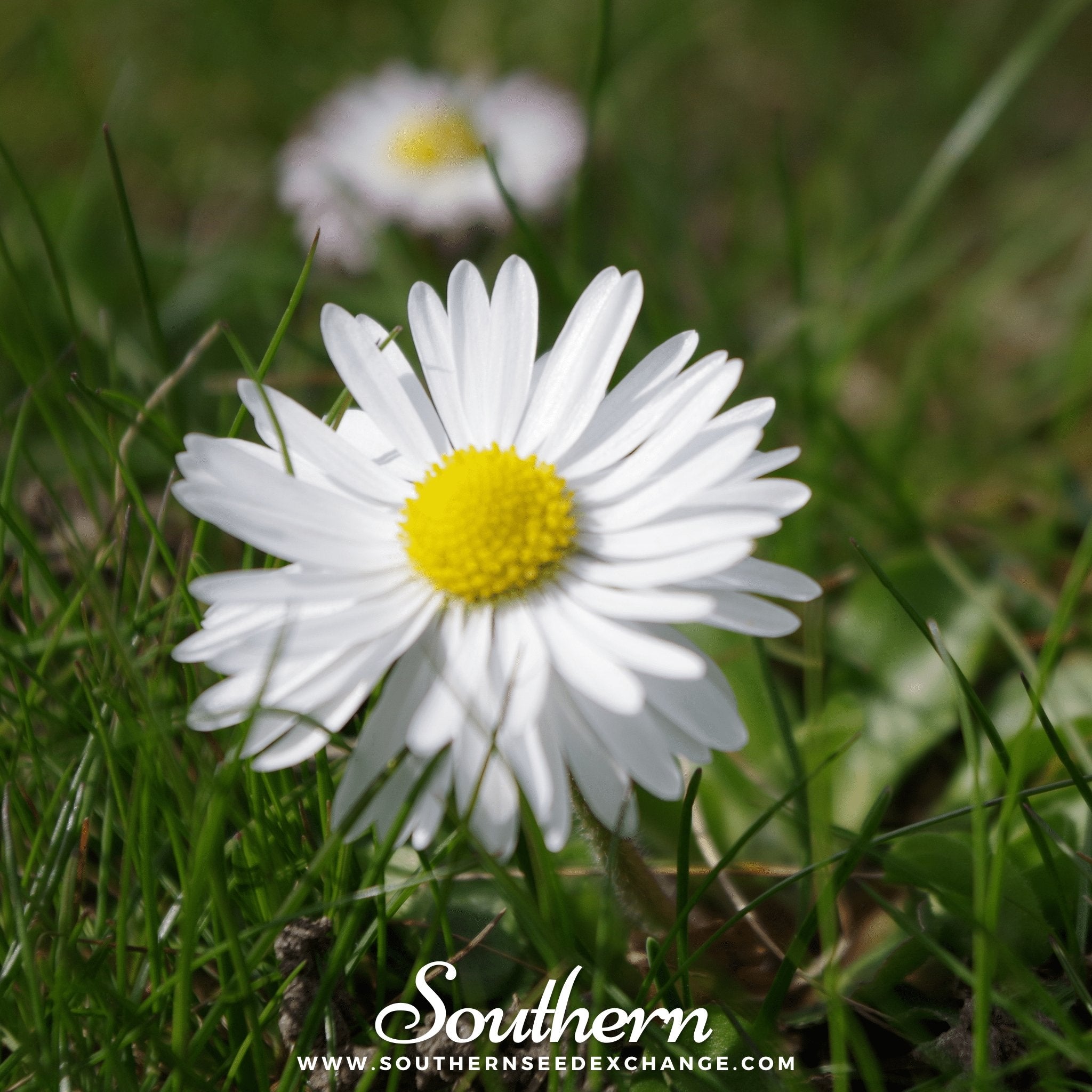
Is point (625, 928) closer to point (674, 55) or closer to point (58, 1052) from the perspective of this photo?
point (58, 1052)

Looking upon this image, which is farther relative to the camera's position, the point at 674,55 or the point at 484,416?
the point at 674,55

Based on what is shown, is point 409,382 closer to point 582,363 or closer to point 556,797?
point 582,363

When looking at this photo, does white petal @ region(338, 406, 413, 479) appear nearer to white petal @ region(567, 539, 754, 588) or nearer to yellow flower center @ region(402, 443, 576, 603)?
yellow flower center @ region(402, 443, 576, 603)

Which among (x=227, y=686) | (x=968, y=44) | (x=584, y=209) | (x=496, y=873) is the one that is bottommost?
(x=496, y=873)

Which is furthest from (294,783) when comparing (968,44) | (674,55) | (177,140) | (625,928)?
(968,44)

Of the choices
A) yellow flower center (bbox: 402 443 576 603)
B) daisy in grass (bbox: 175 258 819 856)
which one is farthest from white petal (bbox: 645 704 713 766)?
yellow flower center (bbox: 402 443 576 603)

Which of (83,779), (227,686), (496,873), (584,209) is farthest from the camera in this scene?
(584,209)

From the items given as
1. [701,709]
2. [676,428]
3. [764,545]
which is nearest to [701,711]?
[701,709]
